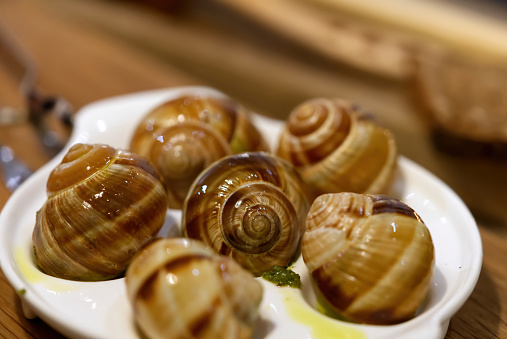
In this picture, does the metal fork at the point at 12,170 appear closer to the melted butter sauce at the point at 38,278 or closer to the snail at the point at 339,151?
the melted butter sauce at the point at 38,278

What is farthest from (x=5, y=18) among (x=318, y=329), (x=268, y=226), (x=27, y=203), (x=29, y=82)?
(x=318, y=329)

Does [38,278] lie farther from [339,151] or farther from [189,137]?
[339,151]

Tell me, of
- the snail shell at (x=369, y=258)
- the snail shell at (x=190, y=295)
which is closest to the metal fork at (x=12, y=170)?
the snail shell at (x=190, y=295)

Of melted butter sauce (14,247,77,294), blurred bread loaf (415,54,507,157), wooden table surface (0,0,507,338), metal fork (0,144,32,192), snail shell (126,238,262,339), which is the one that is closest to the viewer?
snail shell (126,238,262,339)

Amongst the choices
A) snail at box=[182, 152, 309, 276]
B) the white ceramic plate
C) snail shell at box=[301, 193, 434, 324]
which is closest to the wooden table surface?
the white ceramic plate

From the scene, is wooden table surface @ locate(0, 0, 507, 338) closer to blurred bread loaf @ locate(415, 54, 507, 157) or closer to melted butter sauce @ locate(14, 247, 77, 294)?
blurred bread loaf @ locate(415, 54, 507, 157)

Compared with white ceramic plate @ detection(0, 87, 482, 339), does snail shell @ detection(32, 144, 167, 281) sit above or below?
above
